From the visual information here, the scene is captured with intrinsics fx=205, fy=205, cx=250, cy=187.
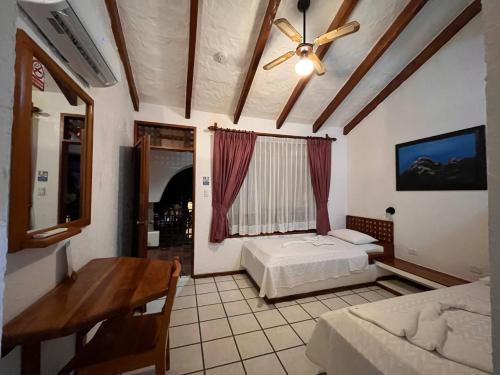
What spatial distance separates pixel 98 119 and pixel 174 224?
148 inches

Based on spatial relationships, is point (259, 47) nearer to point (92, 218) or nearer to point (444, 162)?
point (92, 218)

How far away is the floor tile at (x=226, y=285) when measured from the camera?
9.23ft

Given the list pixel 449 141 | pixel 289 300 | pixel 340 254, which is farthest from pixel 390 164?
pixel 289 300

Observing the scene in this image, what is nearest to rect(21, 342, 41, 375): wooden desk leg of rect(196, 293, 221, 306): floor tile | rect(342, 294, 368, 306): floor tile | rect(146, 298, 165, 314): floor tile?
rect(146, 298, 165, 314): floor tile

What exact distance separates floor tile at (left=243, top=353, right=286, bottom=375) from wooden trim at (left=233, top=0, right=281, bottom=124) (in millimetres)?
2881

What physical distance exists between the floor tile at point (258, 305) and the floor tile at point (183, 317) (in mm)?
634

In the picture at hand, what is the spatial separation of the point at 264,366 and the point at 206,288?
142cm

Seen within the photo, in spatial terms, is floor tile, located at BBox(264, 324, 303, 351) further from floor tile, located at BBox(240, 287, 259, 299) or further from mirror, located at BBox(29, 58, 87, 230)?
mirror, located at BBox(29, 58, 87, 230)

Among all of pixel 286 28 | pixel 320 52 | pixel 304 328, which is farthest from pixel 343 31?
pixel 304 328

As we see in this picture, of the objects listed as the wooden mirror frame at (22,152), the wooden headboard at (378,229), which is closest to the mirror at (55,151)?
the wooden mirror frame at (22,152)

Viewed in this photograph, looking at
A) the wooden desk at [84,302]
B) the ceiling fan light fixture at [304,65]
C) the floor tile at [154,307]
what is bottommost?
the floor tile at [154,307]

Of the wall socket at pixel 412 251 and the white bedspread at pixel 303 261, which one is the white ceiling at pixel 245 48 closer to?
the white bedspread at pixel 303 261

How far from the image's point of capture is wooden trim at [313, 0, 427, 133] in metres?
2.07

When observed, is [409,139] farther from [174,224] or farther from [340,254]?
[174,224]
